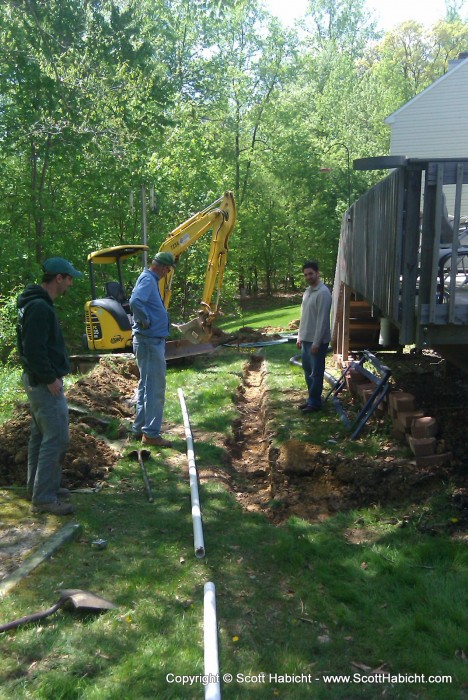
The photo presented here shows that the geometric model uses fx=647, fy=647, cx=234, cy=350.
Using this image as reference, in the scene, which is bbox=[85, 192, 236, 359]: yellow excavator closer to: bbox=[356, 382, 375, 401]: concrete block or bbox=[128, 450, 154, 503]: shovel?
bbox=[356, 382, 375, 401]: concrete block

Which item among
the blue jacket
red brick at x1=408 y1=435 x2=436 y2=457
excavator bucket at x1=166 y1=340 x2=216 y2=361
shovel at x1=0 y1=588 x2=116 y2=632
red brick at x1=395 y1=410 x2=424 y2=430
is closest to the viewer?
shovel at x1=0 y1=588 x2=116 y2=632

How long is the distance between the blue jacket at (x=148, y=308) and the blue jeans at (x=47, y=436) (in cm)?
212

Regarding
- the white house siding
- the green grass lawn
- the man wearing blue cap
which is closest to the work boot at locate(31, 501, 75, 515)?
the man wearing blue cap

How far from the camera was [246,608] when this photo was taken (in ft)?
Result: 13.1

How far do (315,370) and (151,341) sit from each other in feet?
7.63

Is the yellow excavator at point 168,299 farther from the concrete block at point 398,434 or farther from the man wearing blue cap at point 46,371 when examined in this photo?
the man wearing blue cap at point 46,371

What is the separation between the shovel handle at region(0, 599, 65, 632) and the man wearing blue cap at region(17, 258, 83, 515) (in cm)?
154

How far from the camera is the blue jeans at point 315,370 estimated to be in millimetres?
8430

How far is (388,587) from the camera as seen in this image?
418 centimetres

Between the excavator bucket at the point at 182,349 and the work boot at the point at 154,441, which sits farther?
the excavator bucket at the point at 182,349

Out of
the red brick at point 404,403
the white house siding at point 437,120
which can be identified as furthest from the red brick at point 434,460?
the white house siding at point 437,120

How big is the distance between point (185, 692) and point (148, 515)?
2.45 metres

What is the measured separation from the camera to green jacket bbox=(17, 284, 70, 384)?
508 cm

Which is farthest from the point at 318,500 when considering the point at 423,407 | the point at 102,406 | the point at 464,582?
the point at 102,406
